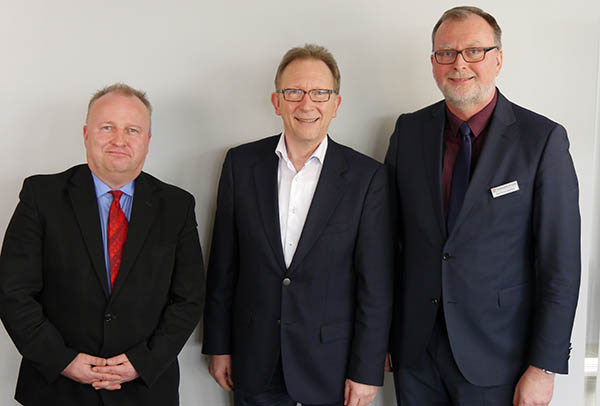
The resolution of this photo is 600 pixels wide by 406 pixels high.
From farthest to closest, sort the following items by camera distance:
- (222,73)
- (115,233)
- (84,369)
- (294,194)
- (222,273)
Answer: (222,73) → (222,273) → (294,194) → (115,233) → (84,369)

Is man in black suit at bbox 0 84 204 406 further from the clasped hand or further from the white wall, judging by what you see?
the white wall

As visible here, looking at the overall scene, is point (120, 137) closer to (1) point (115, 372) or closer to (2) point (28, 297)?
(2) point (28, 297)

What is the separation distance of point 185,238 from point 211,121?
65cm

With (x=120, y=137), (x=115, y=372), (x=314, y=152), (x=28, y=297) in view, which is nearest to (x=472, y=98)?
(x=314, y=152)

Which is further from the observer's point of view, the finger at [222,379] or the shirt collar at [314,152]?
the finger at [222,379]

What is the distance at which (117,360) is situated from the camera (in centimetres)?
218

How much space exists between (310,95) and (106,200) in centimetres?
88

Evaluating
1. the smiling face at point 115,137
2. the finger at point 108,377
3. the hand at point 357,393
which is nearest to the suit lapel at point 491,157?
the hand at point 357,393

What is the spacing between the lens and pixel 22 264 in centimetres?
215

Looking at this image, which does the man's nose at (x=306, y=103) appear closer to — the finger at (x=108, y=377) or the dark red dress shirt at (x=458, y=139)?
the dark red dress shirt at (x=458, y=139)

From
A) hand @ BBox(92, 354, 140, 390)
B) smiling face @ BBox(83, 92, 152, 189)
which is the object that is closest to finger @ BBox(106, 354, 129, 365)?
hand @ BBox(92, 354, 140, 390)

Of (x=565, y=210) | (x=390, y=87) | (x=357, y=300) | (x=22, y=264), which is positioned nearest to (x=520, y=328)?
(x=565, y=210)

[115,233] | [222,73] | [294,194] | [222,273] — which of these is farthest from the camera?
[222,73]

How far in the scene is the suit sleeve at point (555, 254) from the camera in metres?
2.14
